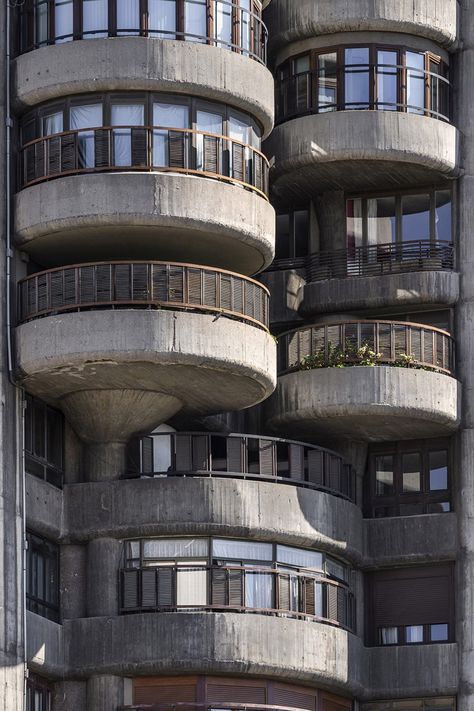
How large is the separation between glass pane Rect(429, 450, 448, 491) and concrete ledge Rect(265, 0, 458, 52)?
1110 centimetres

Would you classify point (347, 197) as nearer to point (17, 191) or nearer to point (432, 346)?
point (432, 346)

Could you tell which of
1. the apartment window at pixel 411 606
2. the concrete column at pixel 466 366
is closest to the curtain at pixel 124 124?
the concrete column at pixel 466 366

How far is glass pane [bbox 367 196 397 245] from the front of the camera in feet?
241

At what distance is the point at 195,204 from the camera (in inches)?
2598

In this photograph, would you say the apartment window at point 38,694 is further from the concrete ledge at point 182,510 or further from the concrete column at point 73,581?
the concrete ledge at point 182,510

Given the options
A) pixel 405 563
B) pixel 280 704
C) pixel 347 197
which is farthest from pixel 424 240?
pixel 280 704

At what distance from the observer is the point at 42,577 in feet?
218

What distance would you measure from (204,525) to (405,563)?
6974mm

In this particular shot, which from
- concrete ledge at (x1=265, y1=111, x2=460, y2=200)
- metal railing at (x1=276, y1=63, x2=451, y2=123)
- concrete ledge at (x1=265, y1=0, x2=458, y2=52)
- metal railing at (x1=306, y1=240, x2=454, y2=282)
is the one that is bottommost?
metal railing at (x1=306, y1=240, x2=454, y2=282)

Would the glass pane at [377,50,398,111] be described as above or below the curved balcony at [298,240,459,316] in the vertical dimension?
above

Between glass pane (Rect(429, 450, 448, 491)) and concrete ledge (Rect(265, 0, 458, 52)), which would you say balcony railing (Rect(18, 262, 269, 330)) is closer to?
glass pane (Rect(429, 450, 448, 491))

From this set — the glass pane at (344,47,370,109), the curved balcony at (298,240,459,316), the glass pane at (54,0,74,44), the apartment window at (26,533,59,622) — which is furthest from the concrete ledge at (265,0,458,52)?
the apartment window at (26,533,59,622)

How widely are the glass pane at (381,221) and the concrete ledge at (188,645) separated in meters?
12.0

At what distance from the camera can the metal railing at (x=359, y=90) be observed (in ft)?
237
